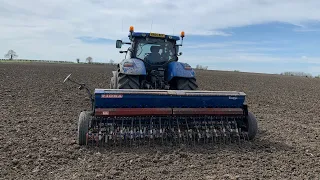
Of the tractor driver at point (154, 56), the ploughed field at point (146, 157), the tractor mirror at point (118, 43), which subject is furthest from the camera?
the tractor mirror at point (118, 43)

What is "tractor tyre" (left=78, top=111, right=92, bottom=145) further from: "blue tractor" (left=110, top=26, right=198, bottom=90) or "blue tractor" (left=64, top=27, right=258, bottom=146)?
"blue tractor" (left=110, top=26, right=198, bottom=90)

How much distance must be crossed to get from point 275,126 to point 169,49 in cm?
286

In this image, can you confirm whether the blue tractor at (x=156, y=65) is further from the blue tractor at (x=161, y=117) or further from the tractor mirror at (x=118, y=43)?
the blue tractor at (x=161, y=117)

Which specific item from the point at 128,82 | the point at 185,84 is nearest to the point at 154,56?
the point at 185,84

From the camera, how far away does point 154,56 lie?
7.46m

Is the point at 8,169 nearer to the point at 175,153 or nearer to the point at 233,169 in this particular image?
the point at 175,153

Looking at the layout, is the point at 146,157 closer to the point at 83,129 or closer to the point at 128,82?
the point at 83,129

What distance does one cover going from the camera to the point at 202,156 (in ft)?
16.4

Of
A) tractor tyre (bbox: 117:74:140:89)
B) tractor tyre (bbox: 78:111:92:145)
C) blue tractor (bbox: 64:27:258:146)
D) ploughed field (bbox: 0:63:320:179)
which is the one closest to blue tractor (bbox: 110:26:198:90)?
tractor tyre (bbox: 117:74:140:89)

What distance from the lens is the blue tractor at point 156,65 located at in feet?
21.9

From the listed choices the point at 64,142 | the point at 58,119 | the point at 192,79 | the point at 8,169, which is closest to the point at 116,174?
the point at 8,169

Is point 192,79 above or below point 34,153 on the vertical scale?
above

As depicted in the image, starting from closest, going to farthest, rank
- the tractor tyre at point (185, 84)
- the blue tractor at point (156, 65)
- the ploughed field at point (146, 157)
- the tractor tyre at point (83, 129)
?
the ploughed field at point (146, 157)
the tractor tyre at point (83, 129)
the blue tractor at point (156, 65)
the tractor tyre at point (185, 84)

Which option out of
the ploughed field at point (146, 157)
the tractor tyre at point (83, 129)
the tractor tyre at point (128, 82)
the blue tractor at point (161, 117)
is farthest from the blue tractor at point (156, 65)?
the ploughed field at point (146, 157)
